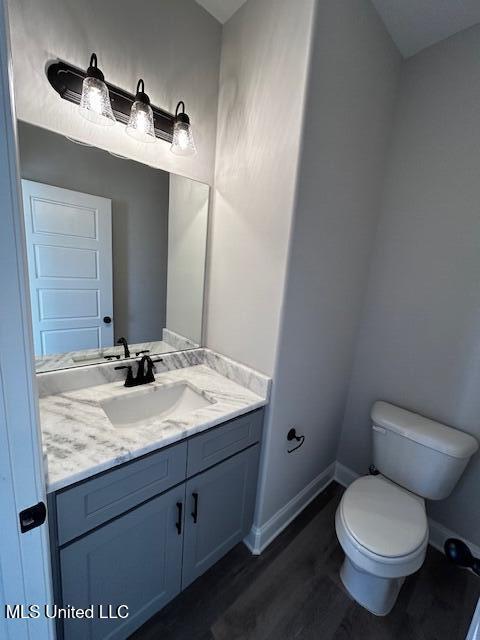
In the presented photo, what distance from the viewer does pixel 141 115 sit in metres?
1.10

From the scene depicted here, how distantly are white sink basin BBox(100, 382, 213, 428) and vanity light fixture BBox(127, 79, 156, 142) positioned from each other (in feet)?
3.74

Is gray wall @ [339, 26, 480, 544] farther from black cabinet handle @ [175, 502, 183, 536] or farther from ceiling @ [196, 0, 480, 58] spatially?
black cabinet handle @ [175, 502, 183, 536]

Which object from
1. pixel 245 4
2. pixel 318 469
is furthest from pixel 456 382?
pixel 245 4

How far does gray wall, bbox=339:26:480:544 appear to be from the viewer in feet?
4.38

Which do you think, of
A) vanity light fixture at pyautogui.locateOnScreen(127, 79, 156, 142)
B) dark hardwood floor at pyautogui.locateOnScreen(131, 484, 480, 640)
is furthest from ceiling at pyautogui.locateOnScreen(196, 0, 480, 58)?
dark hardwood floor at pyautogui.locateOnScreen(131, 484, 480, 640)

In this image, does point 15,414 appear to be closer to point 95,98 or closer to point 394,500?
point 95,98

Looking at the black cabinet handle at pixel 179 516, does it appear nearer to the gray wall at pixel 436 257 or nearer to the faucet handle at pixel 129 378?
the faucet handle at pixel 129 378

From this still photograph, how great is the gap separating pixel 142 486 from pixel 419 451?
1319mm

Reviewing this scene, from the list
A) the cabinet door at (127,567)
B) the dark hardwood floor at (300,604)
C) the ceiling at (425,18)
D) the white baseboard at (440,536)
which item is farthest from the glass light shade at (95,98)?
the white baseboard at (440,536)

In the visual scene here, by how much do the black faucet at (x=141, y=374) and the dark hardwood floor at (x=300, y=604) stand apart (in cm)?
96

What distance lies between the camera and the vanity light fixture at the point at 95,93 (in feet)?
3.17

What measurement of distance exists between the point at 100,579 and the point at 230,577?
2.31ft

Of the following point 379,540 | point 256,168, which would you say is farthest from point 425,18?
point 379,540

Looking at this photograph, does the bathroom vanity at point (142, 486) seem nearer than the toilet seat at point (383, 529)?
Yes
